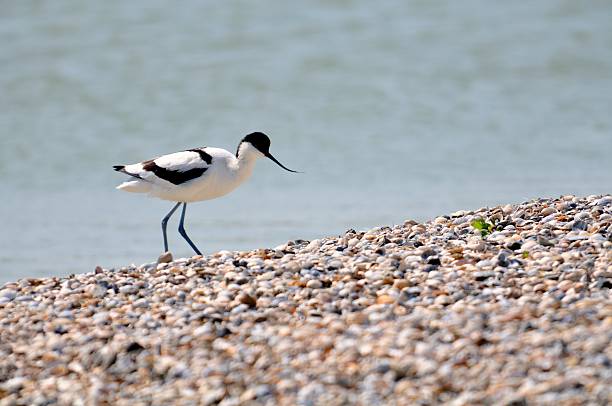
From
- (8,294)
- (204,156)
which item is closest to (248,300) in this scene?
(8,294)

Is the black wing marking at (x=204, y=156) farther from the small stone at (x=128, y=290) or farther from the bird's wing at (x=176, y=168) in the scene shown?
the small stone at (x=128, y=290)

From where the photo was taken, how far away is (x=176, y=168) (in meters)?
7.82

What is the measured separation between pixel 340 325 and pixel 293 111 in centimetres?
1109

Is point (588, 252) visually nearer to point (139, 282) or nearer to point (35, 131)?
point (139, 282)

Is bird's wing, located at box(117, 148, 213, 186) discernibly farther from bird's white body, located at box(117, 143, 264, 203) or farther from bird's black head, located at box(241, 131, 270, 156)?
bird's black head, located at box(241, 131, 270, 156)

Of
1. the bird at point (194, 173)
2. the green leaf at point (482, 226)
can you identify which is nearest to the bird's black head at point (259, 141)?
the bird at point (194, 173)

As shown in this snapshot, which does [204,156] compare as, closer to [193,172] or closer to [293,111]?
[193,172]

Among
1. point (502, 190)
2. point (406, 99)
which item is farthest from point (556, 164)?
point (406, 99)

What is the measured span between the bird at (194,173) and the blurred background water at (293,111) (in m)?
1.49

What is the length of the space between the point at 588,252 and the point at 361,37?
13.5m

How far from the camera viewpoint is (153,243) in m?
9.96

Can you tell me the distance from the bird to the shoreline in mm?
1330

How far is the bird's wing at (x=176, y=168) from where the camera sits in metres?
7.82

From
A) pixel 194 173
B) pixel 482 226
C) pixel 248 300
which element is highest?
pixel 194 173
